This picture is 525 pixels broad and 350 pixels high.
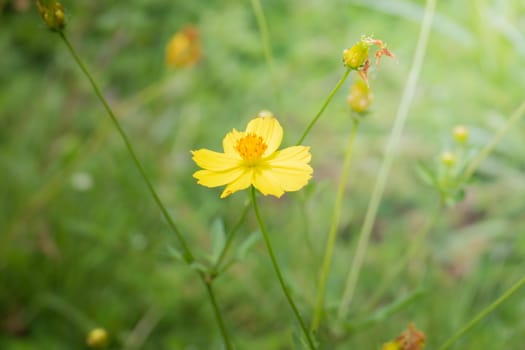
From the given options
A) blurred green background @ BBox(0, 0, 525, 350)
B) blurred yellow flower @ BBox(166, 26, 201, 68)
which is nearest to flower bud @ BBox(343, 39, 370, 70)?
blurred green background @ BBox(0, 0, 525, 350)

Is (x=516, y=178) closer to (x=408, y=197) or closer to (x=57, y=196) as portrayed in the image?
(x=408, y=197)

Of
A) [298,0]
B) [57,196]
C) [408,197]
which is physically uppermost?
[298,0]

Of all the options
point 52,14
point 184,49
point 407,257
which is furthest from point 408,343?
point 184,49

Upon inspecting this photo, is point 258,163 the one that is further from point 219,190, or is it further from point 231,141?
point 219,190

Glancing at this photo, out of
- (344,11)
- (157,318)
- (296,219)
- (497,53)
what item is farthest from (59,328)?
(344,11)

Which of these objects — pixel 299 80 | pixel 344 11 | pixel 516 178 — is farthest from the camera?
pixel 344 11

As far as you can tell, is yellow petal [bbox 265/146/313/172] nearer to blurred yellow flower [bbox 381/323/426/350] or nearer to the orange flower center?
the orange flower center

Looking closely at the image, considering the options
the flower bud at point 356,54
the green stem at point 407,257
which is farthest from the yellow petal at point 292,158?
the green stem at point 407,257

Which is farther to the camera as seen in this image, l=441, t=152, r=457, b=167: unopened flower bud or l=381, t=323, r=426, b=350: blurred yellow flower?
l=441, t=152, r=457, b=167: unopened flower bud

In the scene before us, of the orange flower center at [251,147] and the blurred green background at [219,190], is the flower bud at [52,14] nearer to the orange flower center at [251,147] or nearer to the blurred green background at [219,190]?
the blurred green background at [219,190]
